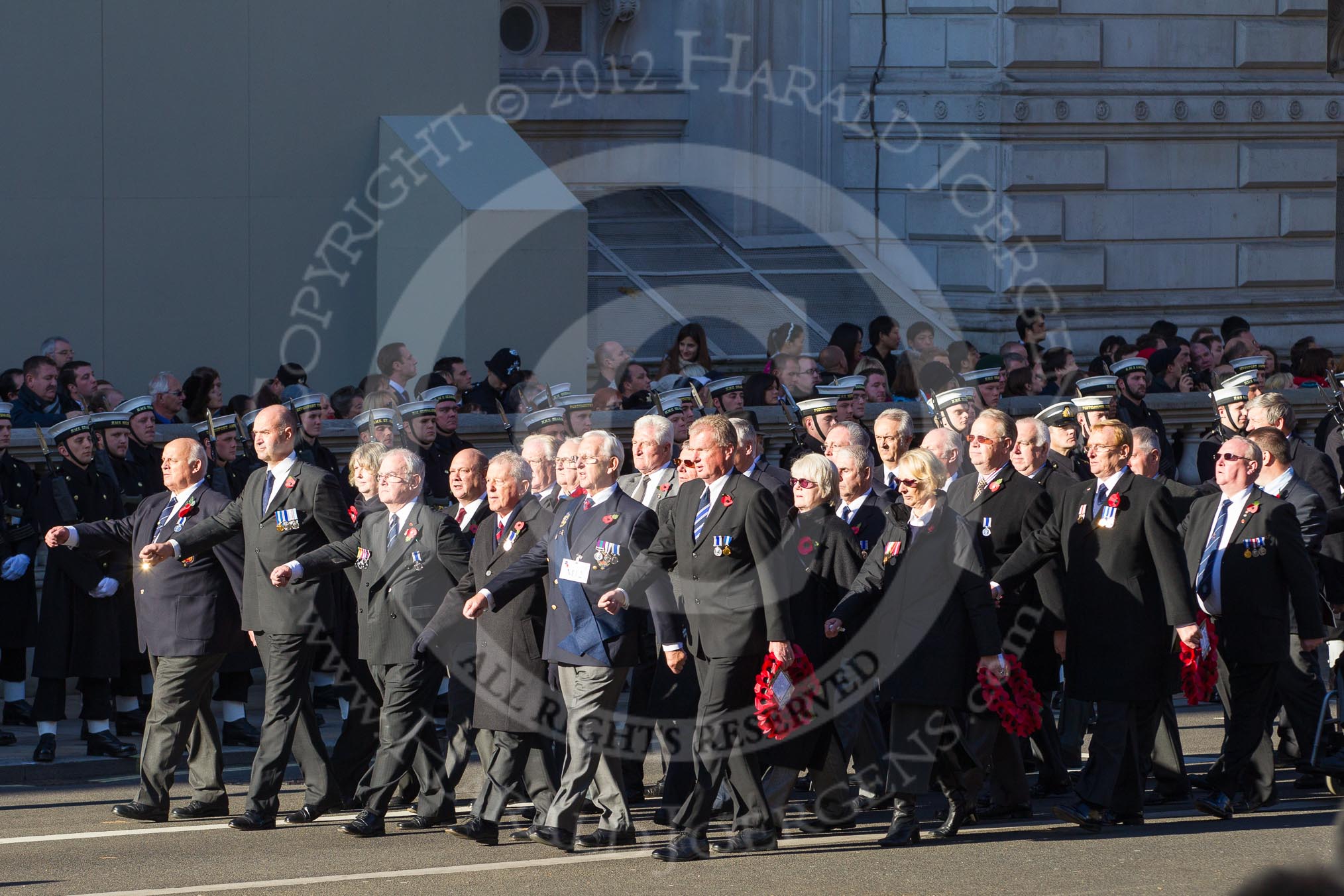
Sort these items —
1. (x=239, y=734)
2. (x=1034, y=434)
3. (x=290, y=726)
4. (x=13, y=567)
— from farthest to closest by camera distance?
(x=239, y=734)
(x=13, y=567)
(x=1034, y=434)
(x=290, y=726)

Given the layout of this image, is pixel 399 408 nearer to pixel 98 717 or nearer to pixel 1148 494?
pixel 98 717

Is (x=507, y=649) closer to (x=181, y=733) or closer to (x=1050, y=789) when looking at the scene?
(x=181, y=733)

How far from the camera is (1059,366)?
660 inches

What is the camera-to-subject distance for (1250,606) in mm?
9641

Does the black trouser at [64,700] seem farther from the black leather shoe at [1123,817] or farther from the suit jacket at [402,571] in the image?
the black leather shoe at [1123,817]

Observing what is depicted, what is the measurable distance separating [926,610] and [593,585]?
Result: 1.42 meters

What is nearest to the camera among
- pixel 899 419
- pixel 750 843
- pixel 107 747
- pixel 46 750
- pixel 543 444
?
pixel 750 843

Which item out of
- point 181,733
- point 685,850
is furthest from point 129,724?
point 685,850

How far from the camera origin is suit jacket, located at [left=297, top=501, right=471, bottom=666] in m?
9.45

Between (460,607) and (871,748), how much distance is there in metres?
1.99

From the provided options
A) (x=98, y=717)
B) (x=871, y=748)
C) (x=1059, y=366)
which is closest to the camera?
(x=871, y=748)

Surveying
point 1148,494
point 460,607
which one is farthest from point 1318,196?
point 460,607

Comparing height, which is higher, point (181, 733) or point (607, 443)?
point (607, 443)

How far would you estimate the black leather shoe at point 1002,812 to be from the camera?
9625 mm
